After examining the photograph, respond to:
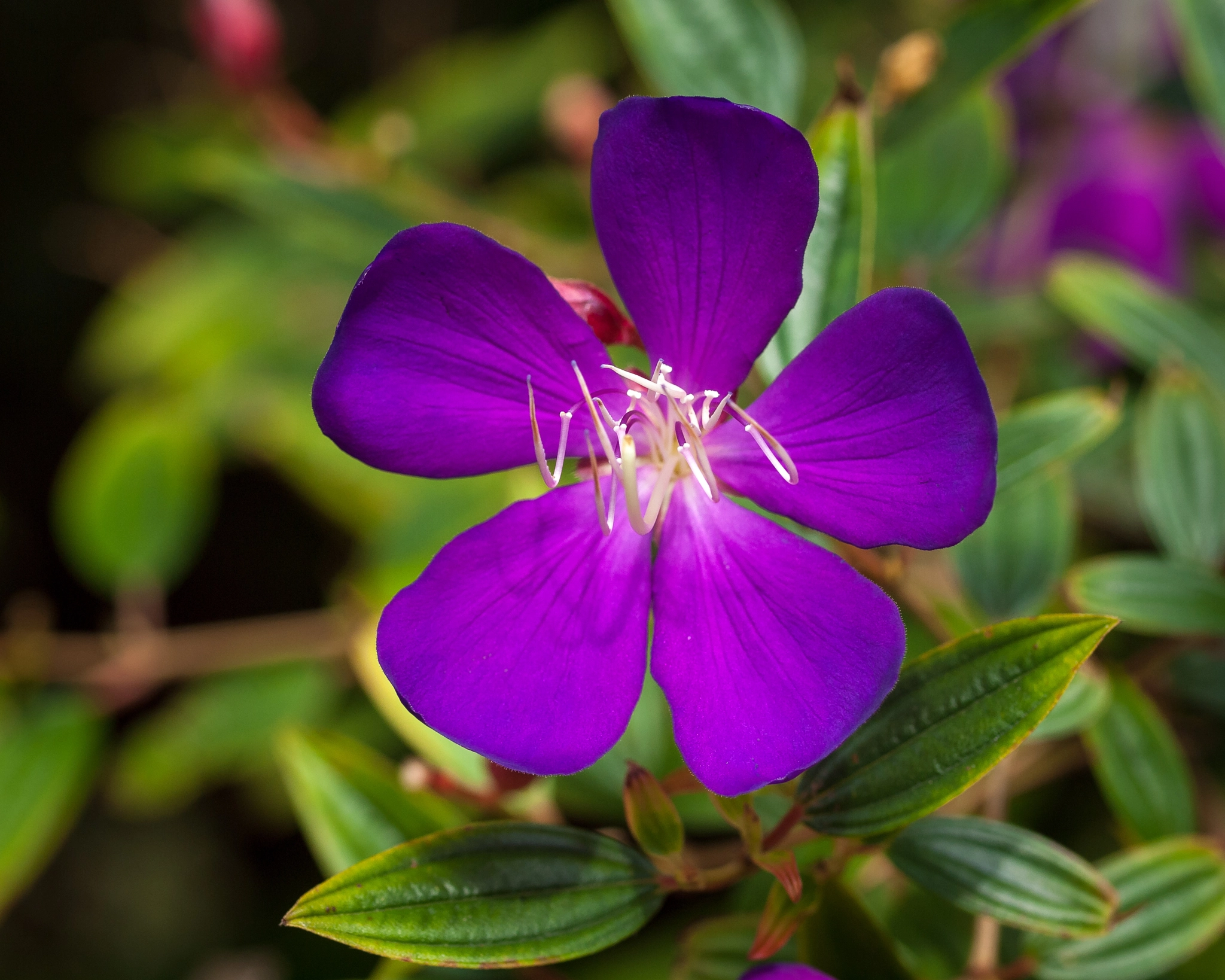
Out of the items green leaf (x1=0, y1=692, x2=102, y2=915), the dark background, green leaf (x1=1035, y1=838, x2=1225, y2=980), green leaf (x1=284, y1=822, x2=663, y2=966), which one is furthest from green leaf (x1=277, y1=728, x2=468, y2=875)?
the dark background

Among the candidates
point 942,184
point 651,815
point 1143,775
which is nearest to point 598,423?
point 651,815

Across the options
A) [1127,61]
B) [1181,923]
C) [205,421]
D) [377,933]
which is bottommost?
[1181,923]

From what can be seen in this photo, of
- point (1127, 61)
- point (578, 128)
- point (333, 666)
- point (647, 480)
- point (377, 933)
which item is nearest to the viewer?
point (377, 933)

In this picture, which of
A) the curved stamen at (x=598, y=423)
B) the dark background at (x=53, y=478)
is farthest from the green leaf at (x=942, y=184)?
the dark background at (x=53, y=478)

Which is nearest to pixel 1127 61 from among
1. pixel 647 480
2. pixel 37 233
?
pixel 647 480

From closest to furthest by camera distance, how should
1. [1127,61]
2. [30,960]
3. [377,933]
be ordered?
[377,933]
[1127,61]
[30,960]

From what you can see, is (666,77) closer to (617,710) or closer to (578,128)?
(578,128)

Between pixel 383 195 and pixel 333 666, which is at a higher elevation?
pixel 383 195
